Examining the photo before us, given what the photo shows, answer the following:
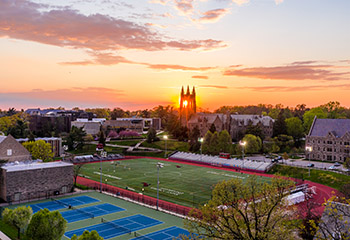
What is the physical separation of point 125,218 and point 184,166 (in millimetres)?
47112

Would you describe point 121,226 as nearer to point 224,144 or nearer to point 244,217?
point 244,217

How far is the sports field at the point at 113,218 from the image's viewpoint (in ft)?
123

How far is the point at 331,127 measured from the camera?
303 feet

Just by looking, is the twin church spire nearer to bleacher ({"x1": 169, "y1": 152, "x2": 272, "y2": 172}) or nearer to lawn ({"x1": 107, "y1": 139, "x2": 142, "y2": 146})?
lawn ({"x1": 107, "y1": 139, "x2": 142, "y2": 146})

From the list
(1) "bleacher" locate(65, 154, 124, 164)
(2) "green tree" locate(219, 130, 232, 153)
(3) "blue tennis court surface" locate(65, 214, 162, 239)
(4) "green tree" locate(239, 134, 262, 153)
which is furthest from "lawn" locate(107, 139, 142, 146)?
(3) "blue tennis court surface" locate(65, 214, 162, 239)

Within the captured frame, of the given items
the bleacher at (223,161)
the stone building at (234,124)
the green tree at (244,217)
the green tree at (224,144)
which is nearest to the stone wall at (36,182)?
the green tree at (244,217)

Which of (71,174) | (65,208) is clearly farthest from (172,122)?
(65,208)

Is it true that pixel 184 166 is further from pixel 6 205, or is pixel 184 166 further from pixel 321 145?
pixel 6 205

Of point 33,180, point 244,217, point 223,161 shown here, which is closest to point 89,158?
point 223,161

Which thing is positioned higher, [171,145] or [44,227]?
[44,227]

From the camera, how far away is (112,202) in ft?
167

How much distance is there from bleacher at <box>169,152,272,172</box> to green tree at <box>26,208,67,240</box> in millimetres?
59983

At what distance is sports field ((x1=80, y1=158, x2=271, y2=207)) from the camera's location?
187 feet

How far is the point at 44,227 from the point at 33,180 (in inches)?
1008
